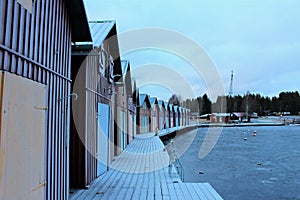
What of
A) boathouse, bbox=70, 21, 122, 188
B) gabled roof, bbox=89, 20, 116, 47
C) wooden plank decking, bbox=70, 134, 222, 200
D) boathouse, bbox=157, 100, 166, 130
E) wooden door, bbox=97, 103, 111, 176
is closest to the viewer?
wooden plank decking, bbox=70, 134, 222, 200

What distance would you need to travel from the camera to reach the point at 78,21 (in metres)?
4.79

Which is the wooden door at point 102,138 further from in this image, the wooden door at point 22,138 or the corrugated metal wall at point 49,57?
the wooden door at point 22,138

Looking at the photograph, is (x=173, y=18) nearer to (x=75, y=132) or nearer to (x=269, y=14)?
(x=269, y=14)

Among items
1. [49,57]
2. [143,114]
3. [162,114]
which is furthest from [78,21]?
[162,114]

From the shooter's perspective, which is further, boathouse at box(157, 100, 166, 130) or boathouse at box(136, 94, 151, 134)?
boathouse at box(157, 100, 166, 130)

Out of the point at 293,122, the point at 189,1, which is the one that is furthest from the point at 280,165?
the point at 293,122

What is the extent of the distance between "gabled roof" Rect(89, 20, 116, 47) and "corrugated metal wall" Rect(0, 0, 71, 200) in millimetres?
2015

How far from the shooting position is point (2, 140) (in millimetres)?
2422

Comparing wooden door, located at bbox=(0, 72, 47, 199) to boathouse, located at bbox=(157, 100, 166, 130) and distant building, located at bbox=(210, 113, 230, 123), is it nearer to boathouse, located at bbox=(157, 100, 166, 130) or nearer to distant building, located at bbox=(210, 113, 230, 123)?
Result: boathouse, located at bbox=(157, 100, 166, 130)

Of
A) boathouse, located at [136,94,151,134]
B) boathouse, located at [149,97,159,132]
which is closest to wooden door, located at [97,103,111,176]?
boathouse, located at [136,94,151,134]

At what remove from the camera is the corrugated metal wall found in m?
2.69

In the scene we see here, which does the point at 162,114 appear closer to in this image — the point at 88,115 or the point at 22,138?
the point at 88,115

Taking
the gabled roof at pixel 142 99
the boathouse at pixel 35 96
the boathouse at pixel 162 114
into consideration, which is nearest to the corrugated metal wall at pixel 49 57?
the boathouse at pixel 35 96

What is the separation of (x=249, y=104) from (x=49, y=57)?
81231mm
